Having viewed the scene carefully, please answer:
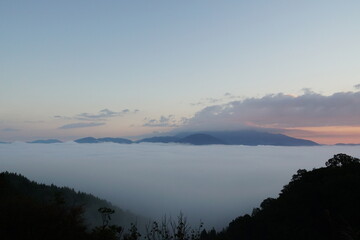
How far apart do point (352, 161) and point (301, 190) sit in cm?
1076

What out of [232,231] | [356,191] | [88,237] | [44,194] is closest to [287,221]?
[356,191]

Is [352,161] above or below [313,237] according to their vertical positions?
above

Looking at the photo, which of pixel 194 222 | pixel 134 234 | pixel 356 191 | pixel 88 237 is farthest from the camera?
pixel 194 222

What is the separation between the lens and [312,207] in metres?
38.0

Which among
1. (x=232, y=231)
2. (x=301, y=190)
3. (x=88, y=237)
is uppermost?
(x=88, y=237)

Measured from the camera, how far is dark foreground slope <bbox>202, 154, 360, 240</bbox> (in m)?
33.2

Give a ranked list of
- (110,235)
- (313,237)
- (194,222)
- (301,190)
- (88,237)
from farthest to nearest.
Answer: (194,222) < (301,190) < (313,237) < (88,237) < (110,235)

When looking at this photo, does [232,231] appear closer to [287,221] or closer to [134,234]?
[287,221]

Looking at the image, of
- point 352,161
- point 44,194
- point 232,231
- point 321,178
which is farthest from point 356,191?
point 44,194

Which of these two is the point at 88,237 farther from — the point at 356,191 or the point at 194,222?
the point at 194,222

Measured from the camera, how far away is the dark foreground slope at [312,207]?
109 ft

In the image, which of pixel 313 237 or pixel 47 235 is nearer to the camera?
pixel 47 235

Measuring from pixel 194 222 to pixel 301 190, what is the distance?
15066 centimetres

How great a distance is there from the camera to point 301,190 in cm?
4125
